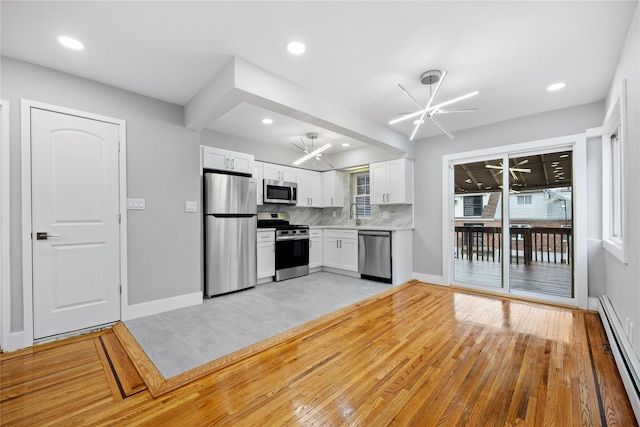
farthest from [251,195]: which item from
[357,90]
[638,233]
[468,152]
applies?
[638,233]

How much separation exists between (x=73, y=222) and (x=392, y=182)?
4292mm

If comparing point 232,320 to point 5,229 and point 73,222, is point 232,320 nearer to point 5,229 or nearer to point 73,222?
point 73,222

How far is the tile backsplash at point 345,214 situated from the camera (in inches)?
196

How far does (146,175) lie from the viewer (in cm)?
306

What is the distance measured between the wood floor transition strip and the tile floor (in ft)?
0.18

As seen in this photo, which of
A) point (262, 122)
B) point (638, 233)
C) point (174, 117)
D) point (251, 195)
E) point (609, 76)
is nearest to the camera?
point (638, 233)

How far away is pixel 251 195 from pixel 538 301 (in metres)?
4.18

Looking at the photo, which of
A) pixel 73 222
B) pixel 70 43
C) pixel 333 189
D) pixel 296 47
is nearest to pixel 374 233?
pixel 333 189

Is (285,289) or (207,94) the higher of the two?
(207,94)

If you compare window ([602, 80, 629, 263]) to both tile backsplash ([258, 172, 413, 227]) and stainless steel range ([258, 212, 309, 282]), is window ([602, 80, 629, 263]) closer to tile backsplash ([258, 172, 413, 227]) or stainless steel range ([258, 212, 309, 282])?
tile backsplash ([258, 172, 413, 227])

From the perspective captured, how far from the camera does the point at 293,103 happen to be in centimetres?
277

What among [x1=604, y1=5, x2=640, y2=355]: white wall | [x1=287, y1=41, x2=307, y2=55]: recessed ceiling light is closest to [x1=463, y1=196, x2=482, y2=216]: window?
[x1=604, y1=5, x2=640, y2=355]: white wall

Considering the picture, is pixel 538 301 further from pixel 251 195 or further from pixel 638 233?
pixel 251 195

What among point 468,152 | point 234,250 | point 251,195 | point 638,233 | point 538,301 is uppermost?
point 468,152
